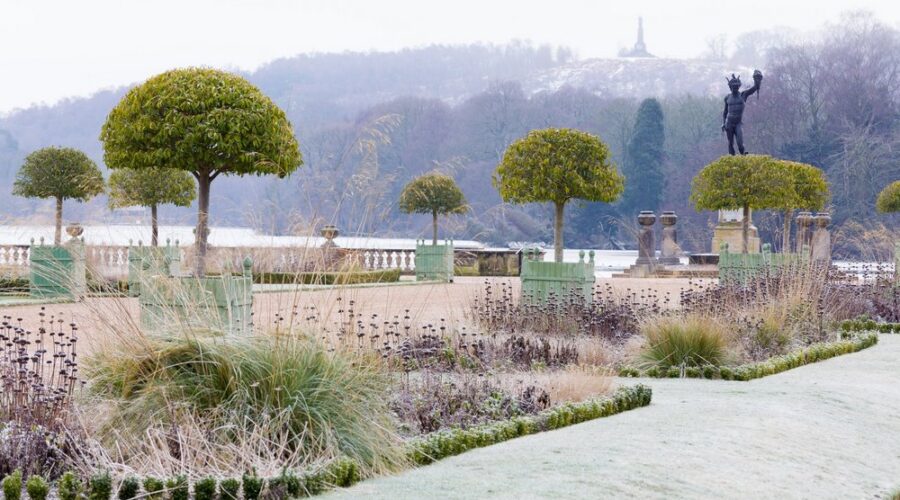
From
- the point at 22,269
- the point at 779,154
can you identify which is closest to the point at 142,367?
the point at 22,269

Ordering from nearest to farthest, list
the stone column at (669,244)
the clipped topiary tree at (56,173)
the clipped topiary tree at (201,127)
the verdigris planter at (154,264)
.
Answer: the verdigris planter at (154,264)
the clipped topiary tree at (201,127)
the clipped topiary tree at (56,173)
the stone column at (669,244)

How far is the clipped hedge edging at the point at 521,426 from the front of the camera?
17.8 feet

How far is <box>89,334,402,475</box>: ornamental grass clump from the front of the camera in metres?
4.81

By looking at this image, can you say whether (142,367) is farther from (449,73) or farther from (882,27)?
(449,73)

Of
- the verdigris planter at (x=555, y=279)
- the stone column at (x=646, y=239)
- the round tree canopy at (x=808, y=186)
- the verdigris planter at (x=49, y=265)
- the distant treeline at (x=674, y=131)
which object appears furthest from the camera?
the distant treeline at (x=674, y=131)

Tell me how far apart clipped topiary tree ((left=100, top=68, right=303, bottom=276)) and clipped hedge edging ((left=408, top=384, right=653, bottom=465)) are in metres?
5.98

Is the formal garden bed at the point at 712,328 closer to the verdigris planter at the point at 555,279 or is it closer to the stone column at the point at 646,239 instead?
the verdigris planter at the point at 555,279

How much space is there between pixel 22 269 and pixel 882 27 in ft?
171

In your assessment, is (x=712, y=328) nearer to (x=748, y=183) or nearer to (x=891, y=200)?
(x=748, y=183)

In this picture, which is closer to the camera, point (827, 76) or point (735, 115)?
point (735, 115)

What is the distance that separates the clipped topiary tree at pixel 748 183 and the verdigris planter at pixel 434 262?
597 cm

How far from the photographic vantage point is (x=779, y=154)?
5147 centimetres

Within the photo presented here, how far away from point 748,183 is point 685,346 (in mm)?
15904

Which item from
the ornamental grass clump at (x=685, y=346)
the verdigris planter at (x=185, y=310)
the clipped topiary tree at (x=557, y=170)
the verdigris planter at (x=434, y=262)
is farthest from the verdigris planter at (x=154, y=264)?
the verdigris planter at (x=434, y=262)
